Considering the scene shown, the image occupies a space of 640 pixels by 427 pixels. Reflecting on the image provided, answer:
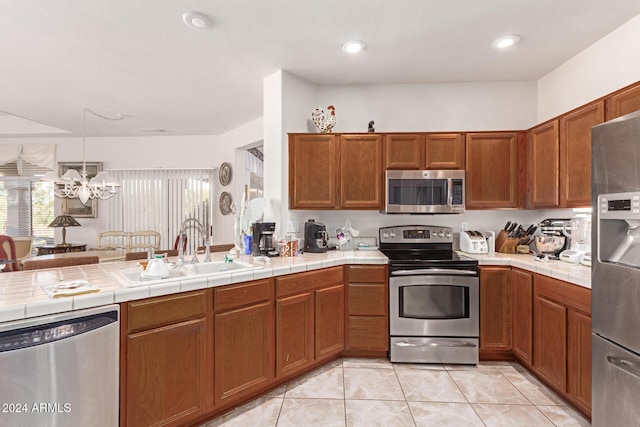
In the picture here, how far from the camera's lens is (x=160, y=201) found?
5.33 meters

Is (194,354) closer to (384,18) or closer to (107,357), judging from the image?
(107,357)

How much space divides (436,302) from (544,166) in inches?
60.5

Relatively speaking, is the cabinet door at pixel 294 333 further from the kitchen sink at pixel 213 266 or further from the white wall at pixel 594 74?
the white wall at pixel 594 74

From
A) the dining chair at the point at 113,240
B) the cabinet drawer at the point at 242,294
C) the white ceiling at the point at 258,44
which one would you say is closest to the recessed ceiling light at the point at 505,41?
the white ceiling at the point at 258,44

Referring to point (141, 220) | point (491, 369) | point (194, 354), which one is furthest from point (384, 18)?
point (141, 220)

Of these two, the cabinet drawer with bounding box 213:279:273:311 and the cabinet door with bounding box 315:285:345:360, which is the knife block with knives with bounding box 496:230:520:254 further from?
the cabinet drawer with bounding box 213:279:273:311

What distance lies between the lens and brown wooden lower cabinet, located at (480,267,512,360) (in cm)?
261

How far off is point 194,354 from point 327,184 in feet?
6.07

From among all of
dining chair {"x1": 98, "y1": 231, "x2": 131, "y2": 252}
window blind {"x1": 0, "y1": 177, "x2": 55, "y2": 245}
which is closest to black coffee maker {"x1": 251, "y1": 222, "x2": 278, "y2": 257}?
dining chair {"x1": 98, "y1": 231, "x2": 131, "y2": 252}

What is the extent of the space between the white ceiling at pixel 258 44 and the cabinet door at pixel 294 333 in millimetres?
2057

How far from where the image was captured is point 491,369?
253 centimetres

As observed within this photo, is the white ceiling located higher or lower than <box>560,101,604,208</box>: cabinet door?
higher

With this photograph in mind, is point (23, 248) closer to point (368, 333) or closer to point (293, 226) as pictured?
point (293, 226)

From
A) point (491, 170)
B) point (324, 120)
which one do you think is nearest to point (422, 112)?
point (491, 170)
